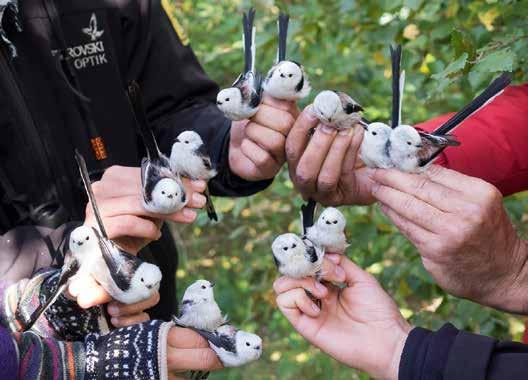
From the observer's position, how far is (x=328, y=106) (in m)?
1.48

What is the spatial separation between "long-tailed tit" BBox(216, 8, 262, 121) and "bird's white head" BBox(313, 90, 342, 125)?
144mm

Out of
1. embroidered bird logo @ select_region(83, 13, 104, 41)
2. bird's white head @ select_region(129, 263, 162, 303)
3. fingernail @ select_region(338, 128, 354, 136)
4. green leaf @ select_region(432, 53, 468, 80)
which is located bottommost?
bird's white head @ select_region(129, 263, 162, 303)

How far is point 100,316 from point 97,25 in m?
0.78

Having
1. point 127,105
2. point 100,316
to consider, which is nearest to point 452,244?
point 100,316

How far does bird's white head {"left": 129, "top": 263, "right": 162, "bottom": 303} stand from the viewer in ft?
4.33

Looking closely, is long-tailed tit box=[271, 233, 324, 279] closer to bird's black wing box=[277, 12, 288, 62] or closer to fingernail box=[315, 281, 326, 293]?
fingernail box=[315, 281, 326, 293]

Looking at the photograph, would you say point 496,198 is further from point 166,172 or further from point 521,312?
point 166,172

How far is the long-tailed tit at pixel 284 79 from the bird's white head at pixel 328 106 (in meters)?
0.07

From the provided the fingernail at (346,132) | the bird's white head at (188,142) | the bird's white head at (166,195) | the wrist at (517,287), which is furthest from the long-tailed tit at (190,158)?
the wrist at (517,287)

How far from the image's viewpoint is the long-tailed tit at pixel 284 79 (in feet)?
4.95

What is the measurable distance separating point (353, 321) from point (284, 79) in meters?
0.54

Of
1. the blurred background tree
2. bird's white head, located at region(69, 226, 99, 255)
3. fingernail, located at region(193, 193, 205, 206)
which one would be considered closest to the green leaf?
the blurred background tree

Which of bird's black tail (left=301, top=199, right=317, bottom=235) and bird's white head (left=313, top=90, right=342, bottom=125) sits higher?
bird's white head (left=313, top=90, right=342, bottom=125)

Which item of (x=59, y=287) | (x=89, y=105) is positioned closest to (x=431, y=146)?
(x=59, y=287)
